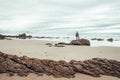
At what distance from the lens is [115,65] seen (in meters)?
9.23

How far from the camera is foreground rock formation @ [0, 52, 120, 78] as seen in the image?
341 inches

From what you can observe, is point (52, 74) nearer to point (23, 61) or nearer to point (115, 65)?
point (23, 61)

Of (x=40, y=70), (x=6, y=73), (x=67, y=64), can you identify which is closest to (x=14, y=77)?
(x=6, y=73)

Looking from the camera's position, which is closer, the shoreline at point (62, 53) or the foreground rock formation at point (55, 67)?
the foreground rock formation at point (55, 67)

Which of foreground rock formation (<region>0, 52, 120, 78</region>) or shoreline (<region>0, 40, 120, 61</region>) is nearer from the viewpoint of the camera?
foreground rock formation (<region>0, 52, 120, 78</region>)

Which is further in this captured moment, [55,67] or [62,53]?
[62,53]

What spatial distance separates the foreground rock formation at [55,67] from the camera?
28.4 ft

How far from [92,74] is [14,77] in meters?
2.83

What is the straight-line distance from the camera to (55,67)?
8.77m

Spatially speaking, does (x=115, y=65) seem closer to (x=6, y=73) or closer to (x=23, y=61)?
(x=23, y=61)

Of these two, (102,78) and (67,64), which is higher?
(67,64)

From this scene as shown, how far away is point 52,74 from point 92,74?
1486 millimetres

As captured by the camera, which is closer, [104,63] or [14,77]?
[14,77]

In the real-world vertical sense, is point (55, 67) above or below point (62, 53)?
below
